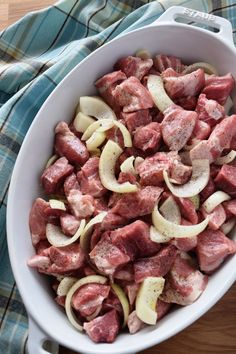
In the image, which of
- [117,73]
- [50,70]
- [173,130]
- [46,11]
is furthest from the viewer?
[46,11]

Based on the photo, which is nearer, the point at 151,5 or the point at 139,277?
the point at 139,277

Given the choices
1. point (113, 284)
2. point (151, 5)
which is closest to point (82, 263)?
point (113, 284)

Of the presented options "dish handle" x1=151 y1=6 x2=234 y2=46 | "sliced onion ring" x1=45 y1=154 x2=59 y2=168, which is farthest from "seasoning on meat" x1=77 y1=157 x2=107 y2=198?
"dish handle" x1=151 y1=6 x2=234 y2=46

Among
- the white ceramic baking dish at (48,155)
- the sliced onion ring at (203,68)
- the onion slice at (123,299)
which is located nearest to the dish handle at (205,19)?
the white ceramic baking dish at (48,155)

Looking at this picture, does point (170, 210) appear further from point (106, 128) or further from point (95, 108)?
point (95, 108)

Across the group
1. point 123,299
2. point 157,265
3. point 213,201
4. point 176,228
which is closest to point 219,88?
point 213,201

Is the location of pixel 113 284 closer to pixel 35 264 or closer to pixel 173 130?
pixel 35 264

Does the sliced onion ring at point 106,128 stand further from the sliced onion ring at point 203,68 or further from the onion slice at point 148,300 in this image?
the onion slice at point 148,300
